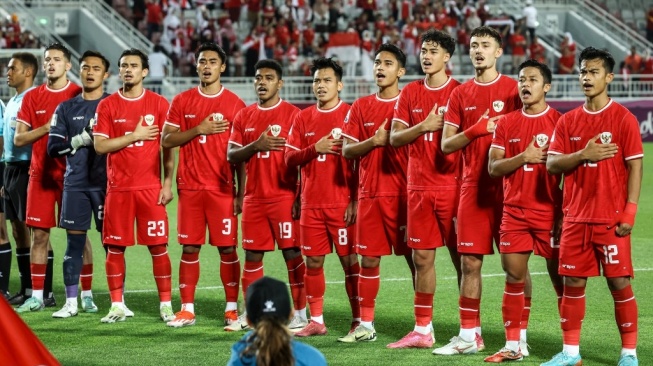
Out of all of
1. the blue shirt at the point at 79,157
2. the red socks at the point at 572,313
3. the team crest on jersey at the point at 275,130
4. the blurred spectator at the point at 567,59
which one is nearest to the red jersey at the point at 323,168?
the team crest on jersey at the point at 275,130

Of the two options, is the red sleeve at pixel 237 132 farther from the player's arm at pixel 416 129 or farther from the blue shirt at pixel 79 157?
the player's arm at pixel 416 129

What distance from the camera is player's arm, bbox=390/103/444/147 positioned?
9.29 metres

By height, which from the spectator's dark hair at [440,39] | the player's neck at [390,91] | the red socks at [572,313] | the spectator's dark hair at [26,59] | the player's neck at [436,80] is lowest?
the red socks at [572,313]

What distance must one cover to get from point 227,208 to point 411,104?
6.68 feet

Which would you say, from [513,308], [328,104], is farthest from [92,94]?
[513,308]

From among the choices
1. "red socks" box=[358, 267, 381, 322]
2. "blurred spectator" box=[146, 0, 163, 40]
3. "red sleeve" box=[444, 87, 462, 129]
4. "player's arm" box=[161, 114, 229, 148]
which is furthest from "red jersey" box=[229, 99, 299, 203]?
Result: "blurred spectator" box=[146, 0, 163, 40]

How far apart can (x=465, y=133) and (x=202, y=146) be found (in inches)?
104

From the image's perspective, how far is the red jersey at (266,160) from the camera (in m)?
10.4

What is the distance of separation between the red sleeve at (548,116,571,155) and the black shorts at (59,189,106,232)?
442 centimetres

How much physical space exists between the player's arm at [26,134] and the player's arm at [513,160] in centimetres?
443

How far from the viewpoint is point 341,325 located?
1053 cm

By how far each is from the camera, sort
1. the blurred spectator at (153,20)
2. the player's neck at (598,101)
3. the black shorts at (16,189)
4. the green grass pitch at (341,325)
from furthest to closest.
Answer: the blurred spectator at (153,20) → the black shorts at (16,189) → the green grass pitch at (341,325) → the player's neck at (598,101)

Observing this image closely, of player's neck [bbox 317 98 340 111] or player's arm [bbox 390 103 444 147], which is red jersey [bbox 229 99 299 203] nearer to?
player's neck [bbox 317 98 340 111]

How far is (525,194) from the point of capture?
28.9 ft
